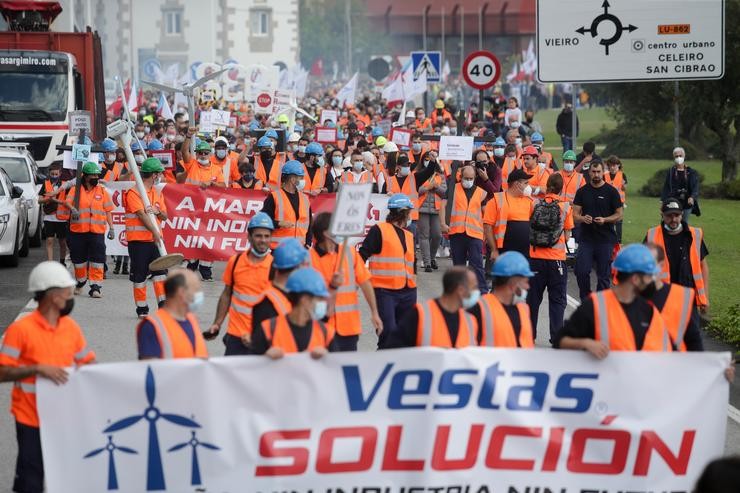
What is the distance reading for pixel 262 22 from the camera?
405 ft

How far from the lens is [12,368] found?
853 centimetres

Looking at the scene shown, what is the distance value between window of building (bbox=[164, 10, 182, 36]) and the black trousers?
10879 cm

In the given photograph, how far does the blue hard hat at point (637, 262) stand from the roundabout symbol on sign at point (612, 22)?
6.77m

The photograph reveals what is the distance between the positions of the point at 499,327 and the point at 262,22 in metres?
116

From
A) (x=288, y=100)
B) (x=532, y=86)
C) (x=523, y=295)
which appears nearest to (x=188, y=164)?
(x=523, y=295)

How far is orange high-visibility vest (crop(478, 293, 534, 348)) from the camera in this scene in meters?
9.67

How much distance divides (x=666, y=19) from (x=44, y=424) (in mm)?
9342

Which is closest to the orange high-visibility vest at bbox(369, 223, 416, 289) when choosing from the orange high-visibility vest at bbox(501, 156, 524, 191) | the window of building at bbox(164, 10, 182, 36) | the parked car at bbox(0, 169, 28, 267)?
the parked car at bbox(0, 169, 28, 267)

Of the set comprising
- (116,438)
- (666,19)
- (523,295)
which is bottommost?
(116,438)

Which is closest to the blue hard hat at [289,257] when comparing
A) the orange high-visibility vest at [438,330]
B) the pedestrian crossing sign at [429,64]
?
the orange high-visibility vest at [438,330]

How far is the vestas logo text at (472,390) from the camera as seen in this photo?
8828 millimetres

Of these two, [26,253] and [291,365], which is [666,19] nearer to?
[291,365]

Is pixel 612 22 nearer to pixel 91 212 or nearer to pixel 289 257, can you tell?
pixel 289 257

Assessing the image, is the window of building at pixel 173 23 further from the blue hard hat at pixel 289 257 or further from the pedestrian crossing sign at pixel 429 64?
the blue hard hat at pixel 289 257
